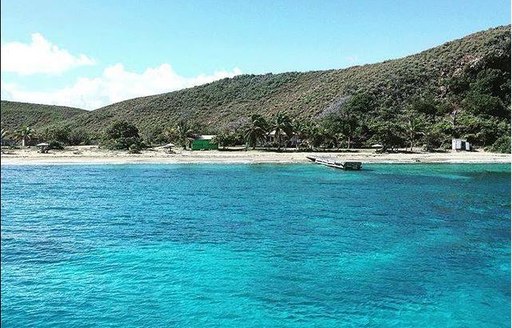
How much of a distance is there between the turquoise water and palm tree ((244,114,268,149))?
38.6m

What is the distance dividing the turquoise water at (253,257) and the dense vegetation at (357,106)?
44.2 metres

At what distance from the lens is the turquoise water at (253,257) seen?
15.3 meters

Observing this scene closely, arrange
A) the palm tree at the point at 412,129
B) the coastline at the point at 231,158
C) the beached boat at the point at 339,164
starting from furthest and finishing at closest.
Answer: the palm tree at the point at 412,129, the coastline at the point at 231,158, the beached boat at the point at 339,164

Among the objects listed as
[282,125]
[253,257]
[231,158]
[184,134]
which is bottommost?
[253,257]

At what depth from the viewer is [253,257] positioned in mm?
21547

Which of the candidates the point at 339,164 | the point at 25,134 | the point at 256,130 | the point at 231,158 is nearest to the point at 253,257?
the point at 339,164

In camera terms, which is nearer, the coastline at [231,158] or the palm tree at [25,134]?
the coastline at [231,158]

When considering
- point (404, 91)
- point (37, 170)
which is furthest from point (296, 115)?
point (37, 170)

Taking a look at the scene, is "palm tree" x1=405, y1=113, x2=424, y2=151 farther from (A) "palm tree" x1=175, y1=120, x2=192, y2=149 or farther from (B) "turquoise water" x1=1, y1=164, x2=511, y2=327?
(B) "turquoise water" x1=1, y1=164, x2=511, y2=327

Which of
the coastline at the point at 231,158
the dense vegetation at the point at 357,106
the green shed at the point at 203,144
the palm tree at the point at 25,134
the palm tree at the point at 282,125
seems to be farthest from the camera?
the palm tree at the point at 25,134

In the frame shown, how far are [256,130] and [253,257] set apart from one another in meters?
61.4

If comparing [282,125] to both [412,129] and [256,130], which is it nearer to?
[256,130]

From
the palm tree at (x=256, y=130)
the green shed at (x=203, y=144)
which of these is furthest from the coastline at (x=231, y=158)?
the green shed at (x=203, y=144)

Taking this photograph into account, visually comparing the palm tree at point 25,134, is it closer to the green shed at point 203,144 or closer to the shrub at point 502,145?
the green shed at point 203,144
